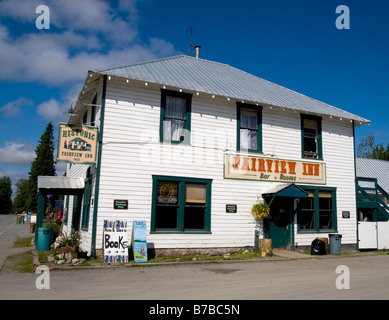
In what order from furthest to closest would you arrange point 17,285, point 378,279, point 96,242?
1. point 96,242
2. point 378,279
3. point 17,285

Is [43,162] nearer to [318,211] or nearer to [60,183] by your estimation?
[60,183]

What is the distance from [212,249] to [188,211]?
1712 mm

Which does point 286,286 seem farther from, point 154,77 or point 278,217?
point 154,77

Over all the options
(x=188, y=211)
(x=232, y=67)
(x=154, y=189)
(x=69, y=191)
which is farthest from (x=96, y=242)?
(x=232, y=67)

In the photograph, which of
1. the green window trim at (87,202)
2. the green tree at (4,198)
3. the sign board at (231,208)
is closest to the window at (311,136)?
the sign board at (231,208)

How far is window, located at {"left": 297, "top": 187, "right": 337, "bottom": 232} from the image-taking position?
16.0 metres

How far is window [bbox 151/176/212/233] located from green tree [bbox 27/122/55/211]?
60.0 m

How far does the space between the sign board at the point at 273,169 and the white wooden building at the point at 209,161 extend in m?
0.04

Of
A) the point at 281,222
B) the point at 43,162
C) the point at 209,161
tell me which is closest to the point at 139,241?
the point at 209,161

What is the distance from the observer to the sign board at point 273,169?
1448 cm

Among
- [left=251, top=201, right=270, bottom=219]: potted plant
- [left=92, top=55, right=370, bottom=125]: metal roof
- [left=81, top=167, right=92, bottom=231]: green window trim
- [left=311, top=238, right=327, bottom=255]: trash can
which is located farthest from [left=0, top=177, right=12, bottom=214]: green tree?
[left=311, top=238, right=327, bottom=255]: trash can

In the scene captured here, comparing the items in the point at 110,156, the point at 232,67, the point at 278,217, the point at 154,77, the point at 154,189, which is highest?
the point at 232,67

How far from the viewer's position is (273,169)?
603 inches

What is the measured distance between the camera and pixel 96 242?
1195cm
